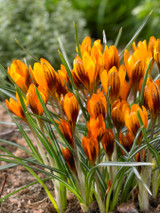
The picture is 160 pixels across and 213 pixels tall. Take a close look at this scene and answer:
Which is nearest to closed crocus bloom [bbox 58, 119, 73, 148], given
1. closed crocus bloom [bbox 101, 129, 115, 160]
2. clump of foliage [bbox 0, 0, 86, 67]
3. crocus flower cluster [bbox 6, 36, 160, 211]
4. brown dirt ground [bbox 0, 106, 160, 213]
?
crocus flower cluster [bbox 6, 36, 160, 211]

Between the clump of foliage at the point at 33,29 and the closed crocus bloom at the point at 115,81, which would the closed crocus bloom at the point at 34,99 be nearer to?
the closed crocus bloom at the point at 115,81

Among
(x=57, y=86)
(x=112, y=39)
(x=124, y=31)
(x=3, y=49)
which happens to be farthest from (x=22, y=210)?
(x=124, y=31)

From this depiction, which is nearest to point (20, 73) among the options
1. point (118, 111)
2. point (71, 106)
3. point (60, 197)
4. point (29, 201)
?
point (71, 106)

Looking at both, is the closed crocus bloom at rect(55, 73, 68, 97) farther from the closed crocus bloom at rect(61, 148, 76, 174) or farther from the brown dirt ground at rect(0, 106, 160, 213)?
the brown dirt ground at rect(0, 106, 160, 213)

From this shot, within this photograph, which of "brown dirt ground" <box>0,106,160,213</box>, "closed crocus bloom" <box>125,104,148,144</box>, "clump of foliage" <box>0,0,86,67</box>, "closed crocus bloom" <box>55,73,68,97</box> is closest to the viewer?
"closed crocus bloom" <box>125,104,148,144</box>

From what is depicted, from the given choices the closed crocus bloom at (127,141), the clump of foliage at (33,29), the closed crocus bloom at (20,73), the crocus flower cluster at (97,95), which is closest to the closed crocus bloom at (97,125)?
the crocus flower cluster at (97,95)

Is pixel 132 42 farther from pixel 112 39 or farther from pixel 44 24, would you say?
pixel 112 39

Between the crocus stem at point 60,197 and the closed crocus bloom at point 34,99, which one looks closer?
the closed crocus bloom at point 34,99
